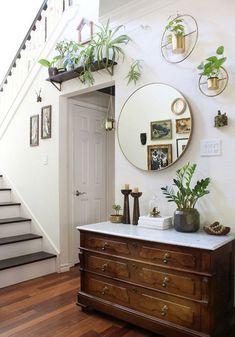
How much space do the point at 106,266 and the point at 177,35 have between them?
1.97 metres

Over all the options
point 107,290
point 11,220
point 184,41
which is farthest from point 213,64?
point 11,220

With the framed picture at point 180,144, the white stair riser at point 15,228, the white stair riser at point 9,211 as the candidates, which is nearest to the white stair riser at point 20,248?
the white stair riser at point 15,228

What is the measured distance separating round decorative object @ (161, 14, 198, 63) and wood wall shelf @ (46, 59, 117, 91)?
24.5 inches

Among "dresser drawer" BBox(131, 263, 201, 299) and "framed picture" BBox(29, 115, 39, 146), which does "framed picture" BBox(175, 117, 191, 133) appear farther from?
"framed picture" BBox(29, 115, 39, 146)

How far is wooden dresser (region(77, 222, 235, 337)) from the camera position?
1.78m

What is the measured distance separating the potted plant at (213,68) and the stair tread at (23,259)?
258cm

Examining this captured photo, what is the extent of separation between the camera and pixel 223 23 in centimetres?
216

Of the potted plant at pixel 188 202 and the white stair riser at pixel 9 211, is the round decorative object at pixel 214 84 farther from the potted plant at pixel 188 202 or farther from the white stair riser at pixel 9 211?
the white stair riser at pixel 9 211

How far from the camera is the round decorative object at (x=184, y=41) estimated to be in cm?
229

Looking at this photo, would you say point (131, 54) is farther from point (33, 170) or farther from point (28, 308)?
point (28, 308)

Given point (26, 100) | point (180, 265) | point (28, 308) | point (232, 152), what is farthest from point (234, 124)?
point (26, 100)

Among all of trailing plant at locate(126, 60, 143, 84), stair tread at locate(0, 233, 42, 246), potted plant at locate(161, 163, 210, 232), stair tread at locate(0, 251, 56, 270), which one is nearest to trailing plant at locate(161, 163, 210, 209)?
potted plant at locate(161, 163, 210, 232)

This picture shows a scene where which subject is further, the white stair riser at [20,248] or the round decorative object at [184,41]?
the white stair riser at [20,248]

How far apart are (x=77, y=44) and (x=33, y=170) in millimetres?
1710
